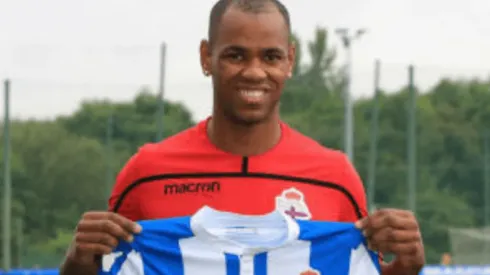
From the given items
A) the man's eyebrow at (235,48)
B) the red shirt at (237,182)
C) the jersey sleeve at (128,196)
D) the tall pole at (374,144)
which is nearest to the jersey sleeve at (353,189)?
the red shirt at (237,182)

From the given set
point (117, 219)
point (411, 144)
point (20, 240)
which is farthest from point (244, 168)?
point (411, 144)

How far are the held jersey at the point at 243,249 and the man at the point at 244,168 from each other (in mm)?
40

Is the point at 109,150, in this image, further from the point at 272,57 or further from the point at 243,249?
the point at 272,57

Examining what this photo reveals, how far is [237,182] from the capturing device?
9.82 ft

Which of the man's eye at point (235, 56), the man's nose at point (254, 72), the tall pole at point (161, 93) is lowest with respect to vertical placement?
the tall pole at point (161, 93)

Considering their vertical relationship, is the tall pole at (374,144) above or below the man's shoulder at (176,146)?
below

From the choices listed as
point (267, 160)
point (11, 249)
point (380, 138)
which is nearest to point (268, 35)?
point (267, 160)

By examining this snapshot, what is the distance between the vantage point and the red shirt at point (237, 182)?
9.86 ft

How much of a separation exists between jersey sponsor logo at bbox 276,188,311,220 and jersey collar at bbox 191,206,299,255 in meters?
0.02

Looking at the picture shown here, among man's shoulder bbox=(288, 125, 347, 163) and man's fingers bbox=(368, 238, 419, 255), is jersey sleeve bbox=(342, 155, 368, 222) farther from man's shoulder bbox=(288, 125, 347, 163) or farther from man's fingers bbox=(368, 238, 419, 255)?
man's fingers bbox=(368, 238, 419, 255)

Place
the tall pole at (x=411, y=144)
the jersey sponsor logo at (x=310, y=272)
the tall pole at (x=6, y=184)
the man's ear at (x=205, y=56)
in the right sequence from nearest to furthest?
the man's ear at (x=205, y=56), the jersey sponsor logo at (x=310, y=272), the tall pole at (x=6, y=184), the tall pole at (x=411, y=144)

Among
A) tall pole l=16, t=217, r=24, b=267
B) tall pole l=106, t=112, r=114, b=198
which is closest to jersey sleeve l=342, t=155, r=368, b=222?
tall pole l=16, t=217, r=24, b=267

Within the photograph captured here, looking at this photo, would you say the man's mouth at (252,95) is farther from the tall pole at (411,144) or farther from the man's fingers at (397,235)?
the tall pole at (411,144)

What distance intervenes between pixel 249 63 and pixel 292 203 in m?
0.40
